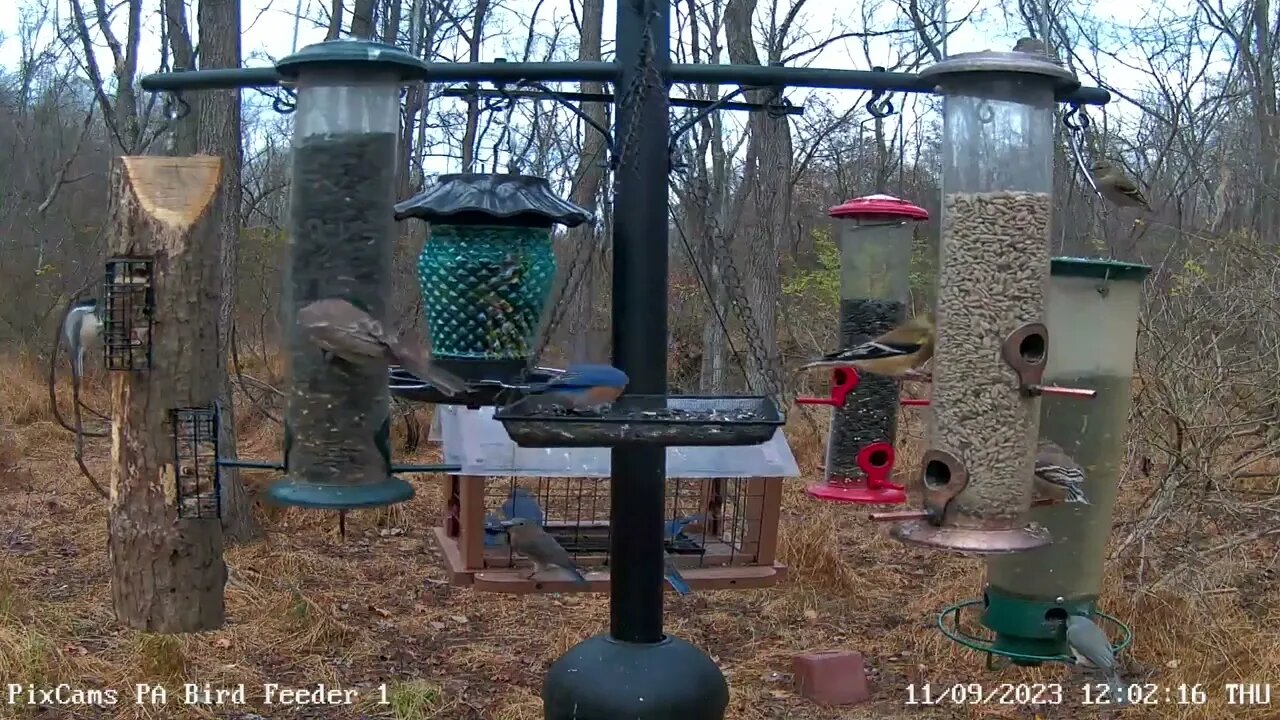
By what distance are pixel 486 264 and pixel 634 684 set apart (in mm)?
1475

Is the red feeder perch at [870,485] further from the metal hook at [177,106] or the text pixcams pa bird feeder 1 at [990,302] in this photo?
the metal hook at [177,106]

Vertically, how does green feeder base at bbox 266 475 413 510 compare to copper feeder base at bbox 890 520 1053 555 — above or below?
above

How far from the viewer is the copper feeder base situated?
3088 millimetres

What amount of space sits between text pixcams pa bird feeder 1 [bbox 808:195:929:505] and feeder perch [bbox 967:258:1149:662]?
2.28 ft

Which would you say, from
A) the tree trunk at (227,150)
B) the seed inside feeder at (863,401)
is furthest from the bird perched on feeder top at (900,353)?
the tree trunk at (227,150)

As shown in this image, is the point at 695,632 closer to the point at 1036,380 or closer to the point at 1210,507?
the point at 1210,507

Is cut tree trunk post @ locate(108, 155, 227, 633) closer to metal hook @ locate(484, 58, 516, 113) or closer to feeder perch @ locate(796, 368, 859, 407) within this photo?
metal hook @ locate(484, 58, 516, 113)

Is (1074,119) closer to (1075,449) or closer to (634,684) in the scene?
(1075,449)

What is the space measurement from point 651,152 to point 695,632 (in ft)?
15.1

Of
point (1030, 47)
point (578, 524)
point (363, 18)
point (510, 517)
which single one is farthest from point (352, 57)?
point (363, 18)

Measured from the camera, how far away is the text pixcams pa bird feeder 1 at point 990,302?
3195 millimetres

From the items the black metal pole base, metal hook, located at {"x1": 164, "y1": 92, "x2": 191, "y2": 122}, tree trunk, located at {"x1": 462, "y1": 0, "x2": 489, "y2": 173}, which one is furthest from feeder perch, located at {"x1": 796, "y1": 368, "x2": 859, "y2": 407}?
tree trunk, located at {"x1": 462, "y1": 0, "x2": 489, "y2": 173}

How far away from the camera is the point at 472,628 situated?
7.37 metres
